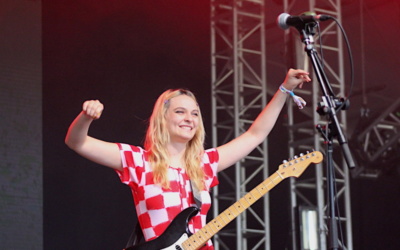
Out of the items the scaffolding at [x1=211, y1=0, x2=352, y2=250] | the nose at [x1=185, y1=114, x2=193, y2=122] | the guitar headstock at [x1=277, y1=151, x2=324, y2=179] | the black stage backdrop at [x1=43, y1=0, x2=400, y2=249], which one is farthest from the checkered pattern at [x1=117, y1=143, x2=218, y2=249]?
the black stage backdrop at [x1=43, y1=0, x2=400, y2=249]

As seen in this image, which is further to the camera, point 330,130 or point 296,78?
point 296,78

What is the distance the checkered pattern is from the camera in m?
3.13

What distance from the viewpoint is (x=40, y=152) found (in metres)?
6.80

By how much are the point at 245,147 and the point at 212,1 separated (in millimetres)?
4583

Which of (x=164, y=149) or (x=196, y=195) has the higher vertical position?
(x=164, y=149)

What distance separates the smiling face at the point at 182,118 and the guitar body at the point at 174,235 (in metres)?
0.36

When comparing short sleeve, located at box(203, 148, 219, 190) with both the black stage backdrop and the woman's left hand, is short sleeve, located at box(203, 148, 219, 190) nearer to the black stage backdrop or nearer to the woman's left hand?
the woman's left hand

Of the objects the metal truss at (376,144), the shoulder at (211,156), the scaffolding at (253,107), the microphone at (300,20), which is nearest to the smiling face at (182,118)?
the shoulder at (211,156)

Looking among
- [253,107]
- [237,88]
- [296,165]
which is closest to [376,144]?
[253,107]

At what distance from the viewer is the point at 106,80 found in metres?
7.48

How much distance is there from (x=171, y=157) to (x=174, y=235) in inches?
15.0

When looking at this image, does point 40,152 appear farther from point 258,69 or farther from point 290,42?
point 258,69

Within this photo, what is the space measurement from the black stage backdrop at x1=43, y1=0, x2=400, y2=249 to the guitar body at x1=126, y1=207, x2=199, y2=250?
13.2 feet

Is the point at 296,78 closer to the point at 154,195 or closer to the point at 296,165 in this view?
the point at 296,165
